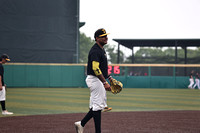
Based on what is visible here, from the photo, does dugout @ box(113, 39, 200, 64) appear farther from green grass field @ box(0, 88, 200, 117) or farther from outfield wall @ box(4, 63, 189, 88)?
green grass field @ box(0, 88, 200, 117)

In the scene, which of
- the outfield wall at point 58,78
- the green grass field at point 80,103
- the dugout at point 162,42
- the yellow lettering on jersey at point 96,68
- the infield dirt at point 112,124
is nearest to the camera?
the yellow lettering on jersey at point 96,68

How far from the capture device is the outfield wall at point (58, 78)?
29500 mm

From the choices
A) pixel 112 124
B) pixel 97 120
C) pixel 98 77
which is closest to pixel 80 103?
pixel 112 124

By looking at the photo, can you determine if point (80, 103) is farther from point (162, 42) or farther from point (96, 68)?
point (162, 42)

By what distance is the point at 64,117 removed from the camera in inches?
370

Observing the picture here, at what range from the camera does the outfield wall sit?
29.5m

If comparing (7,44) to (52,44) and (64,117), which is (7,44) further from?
(64,117)

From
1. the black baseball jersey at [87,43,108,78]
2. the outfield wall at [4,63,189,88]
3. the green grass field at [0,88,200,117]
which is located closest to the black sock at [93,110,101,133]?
the black baseball jersey at [87,43,108,78]

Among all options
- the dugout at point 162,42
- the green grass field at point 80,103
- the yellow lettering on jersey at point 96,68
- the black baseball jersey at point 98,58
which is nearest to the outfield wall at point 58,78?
the dugout at point 162,42

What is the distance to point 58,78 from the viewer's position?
30062 millimetres

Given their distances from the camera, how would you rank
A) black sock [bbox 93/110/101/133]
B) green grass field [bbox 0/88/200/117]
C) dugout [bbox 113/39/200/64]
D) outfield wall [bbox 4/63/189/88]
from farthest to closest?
dugout [bbox 113/39/200/64], outfield wall [bbox 4/63/189/88], green grass field [bbox 0/88/200/117], black sock [bbox 93/110/101/133]

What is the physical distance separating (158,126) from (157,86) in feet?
77.5

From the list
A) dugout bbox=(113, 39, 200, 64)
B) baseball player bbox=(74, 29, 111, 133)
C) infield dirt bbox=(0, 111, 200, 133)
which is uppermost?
dugout bbox=(113, 39, 200, 64)

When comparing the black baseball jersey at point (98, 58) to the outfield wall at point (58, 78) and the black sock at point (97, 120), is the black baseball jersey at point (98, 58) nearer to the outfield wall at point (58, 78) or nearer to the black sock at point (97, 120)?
the black sock at point (97, 120)
